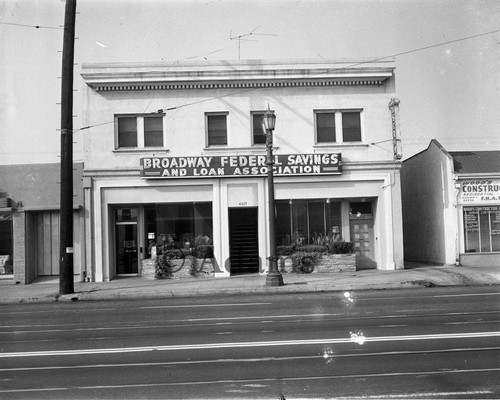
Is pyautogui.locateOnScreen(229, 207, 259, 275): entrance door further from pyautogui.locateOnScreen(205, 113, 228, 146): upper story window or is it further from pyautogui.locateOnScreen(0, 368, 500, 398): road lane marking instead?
pyautogui.locateOnScreen(0, 368, 500, 398): road lane marking

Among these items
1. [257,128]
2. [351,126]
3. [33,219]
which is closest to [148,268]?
[33,219]

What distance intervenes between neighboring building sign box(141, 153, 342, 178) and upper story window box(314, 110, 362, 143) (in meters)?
1.00

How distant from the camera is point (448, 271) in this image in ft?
59.0

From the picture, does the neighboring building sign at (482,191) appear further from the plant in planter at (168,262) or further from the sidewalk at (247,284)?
the plant in planter at (168,262)

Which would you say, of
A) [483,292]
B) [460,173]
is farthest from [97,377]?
[460,173]

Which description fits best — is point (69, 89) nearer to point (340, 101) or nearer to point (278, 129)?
point (278, 129)

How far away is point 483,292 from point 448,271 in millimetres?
4906

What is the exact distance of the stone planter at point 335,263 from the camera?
1938 cm

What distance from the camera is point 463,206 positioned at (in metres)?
20.1

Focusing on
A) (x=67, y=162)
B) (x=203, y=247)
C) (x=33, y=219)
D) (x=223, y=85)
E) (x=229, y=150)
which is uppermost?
(x=223, y=85)

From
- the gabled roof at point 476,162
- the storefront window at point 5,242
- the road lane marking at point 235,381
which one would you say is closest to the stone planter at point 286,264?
the gabled roof at point 476,162

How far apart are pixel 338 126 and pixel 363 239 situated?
484cm

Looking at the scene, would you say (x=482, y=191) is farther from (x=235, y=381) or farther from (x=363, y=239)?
(x=235, y=381)

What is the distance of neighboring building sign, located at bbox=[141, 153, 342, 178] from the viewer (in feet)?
63.7
